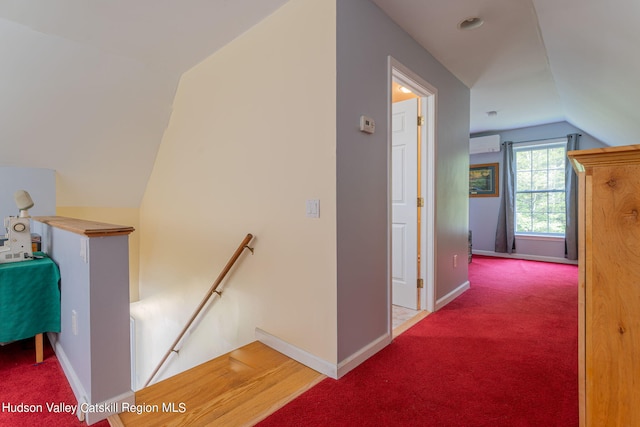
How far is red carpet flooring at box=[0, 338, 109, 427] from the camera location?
1.50 m

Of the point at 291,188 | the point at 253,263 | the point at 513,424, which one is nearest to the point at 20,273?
the point at 253,263

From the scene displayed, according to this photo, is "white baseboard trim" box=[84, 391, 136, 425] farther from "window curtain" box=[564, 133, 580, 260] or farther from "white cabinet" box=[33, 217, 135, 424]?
"window curtain" box=[564, 133, 580, 260]

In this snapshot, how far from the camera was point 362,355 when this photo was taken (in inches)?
80.7

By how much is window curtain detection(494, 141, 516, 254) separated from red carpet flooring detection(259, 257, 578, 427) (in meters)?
2.87

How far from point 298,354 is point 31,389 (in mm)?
1501

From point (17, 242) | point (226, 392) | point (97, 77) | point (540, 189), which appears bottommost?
point (226, 392)

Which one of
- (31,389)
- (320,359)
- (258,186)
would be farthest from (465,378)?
(31,389)

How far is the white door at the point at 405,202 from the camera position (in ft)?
9.86

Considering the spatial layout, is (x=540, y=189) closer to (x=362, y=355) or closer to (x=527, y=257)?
(x=527, y=257)

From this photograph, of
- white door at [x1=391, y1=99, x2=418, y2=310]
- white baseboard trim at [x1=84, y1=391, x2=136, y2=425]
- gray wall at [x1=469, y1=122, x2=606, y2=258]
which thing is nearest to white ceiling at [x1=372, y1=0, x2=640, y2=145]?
white door at [x1=391, y1=99, x2=418, y2=310]

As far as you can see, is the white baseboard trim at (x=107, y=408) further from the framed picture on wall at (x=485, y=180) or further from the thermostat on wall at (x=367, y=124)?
the framed picture on wall at (x=485, y=180)

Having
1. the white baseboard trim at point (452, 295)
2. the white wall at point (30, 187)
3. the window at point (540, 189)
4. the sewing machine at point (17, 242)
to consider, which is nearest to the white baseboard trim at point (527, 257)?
the window at point (540, 189)

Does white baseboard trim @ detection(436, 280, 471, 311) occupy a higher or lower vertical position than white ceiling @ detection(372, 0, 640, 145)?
lower

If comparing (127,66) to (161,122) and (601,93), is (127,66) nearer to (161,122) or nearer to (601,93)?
(161,122)
